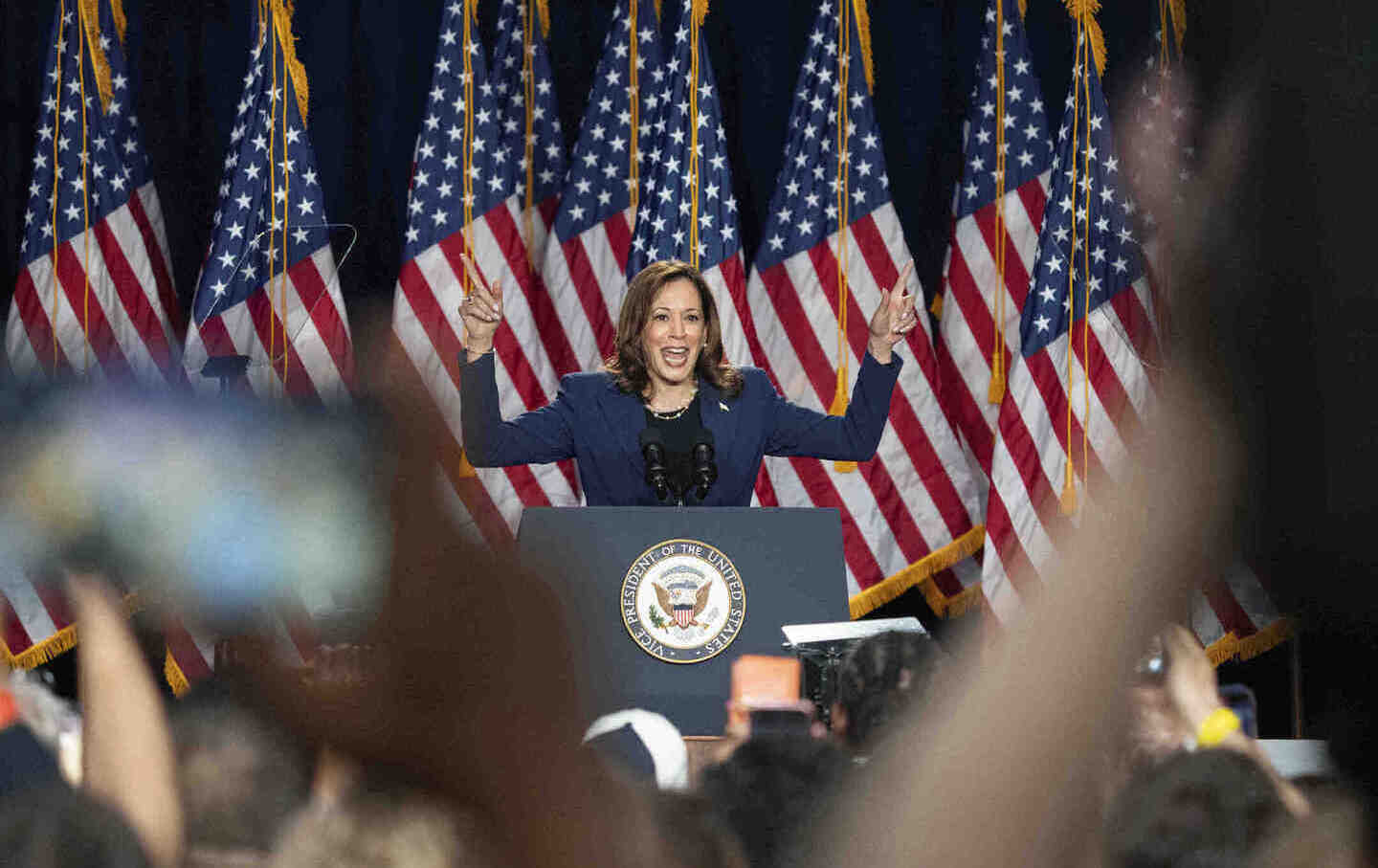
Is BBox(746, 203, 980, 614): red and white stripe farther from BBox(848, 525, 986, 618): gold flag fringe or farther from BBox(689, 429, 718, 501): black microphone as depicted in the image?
BBox(689, 429, 718, 501): black microphone

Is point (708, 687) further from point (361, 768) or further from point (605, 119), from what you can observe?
point (605, 119)

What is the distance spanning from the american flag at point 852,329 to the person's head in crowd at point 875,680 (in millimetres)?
4114

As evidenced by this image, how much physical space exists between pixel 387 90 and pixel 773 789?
17.8ft

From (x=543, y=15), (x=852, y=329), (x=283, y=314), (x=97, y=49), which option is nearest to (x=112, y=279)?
(x=283, y=314)

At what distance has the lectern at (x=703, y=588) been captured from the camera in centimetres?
231

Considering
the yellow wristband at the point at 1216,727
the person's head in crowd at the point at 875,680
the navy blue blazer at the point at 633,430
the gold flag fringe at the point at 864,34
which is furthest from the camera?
the gold flag fringe at the point at 864,34

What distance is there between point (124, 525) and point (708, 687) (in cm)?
193

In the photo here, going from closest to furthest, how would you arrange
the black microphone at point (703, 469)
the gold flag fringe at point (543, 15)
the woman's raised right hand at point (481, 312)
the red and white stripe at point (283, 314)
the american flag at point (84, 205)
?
the woman's raised right hand at point (481, 312) < the black microphone at point (703, 469) < the red and white stripe at point (283, 314) < the american flag at point (84, 205) < the gold flag fringe at point (543, 15)

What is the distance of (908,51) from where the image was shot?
5871mm

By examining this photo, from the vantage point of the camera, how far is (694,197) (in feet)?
17.4

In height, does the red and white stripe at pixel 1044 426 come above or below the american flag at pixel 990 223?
below

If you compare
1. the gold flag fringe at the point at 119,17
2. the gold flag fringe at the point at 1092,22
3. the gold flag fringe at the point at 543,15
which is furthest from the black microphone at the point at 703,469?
the gold flag fringe at the point at 119,17

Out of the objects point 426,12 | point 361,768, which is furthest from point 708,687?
point 426,12

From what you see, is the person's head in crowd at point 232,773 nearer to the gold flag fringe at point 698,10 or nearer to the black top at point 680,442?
the black top at point 680,442
